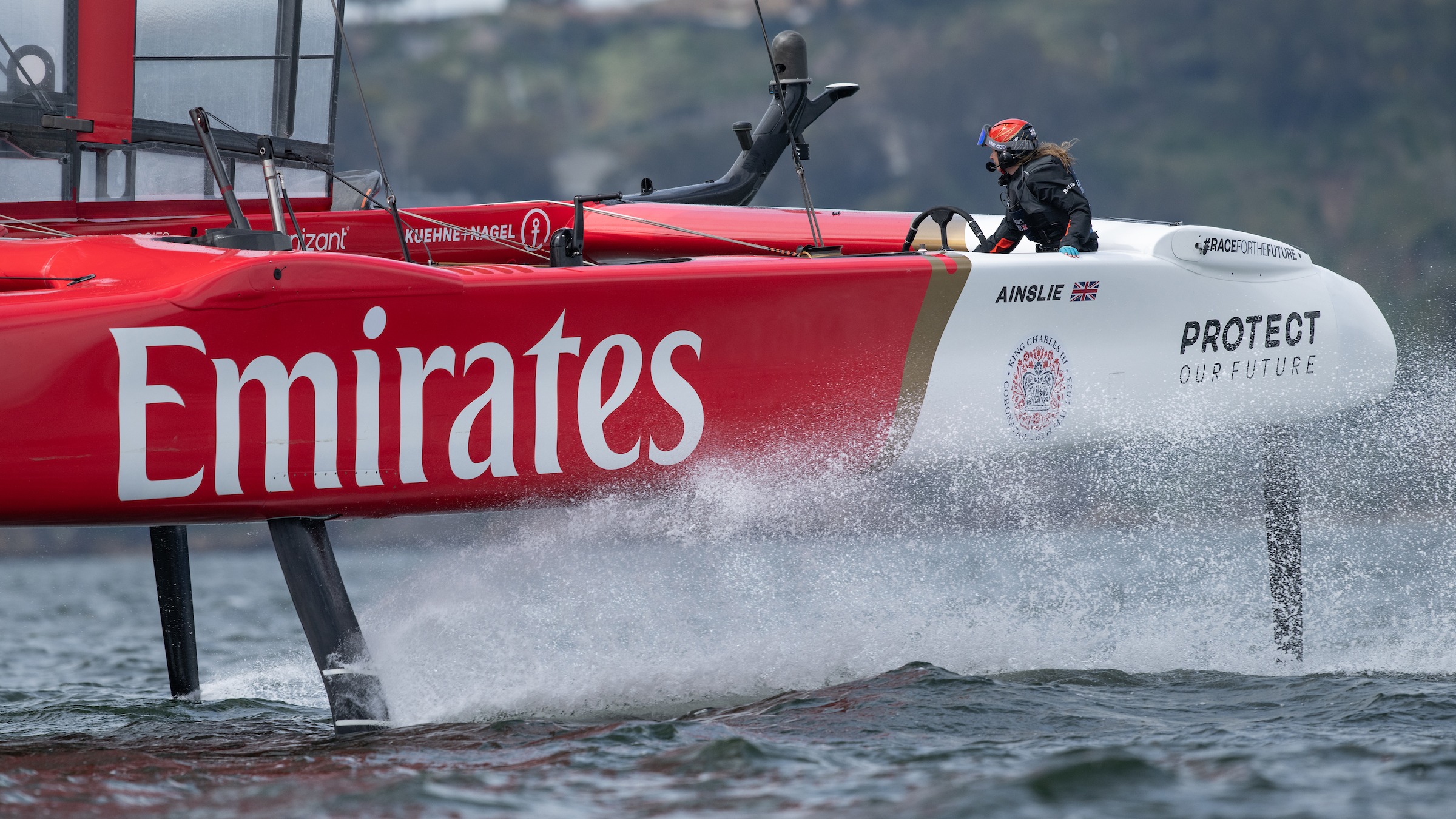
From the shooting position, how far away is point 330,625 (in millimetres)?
3455

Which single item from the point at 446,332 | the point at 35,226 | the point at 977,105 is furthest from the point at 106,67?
the point at 977,105

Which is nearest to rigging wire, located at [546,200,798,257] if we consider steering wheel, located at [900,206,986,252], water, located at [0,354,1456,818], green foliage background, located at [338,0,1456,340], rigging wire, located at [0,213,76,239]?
steering wheel, located at [900,206,986,252]

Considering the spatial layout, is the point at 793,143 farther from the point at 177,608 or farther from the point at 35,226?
the point at 177,608

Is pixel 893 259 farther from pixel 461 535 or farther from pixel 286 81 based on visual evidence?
pixel 286 81

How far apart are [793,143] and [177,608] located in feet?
7.94

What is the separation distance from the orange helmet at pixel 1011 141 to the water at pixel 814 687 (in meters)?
0.91

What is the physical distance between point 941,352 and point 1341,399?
1.47m

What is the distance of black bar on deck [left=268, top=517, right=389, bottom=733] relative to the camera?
343cm

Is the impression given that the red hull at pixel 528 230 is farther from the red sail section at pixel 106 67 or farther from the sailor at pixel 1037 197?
the sailor at pixel 1037 197

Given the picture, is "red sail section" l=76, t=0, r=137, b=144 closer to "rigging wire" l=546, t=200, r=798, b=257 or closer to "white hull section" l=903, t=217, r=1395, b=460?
"rigging wire" l=546, t=200, r=798, b=257

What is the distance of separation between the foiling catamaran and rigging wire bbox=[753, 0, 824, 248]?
0.05 m

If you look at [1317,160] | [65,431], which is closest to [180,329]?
[65,431]

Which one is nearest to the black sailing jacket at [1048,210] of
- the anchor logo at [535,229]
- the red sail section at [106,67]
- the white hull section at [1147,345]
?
the white hull section at [1147,345]

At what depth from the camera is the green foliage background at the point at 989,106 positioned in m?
44.5
